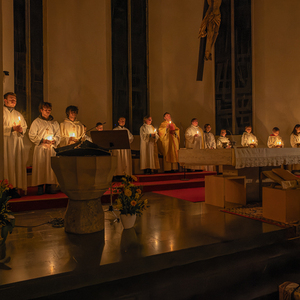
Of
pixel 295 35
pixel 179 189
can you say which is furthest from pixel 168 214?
pixel 295 35

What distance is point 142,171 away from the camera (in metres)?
9.19

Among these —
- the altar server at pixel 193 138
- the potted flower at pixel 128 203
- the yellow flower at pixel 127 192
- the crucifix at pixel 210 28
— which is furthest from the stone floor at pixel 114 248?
the altar server at pixel 193 138

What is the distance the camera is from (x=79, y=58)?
9.73 m

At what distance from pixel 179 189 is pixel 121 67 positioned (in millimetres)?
5783

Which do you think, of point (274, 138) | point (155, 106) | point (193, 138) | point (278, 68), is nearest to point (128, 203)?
point (193, 138)

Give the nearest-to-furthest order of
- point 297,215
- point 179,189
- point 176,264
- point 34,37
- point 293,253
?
1. point 176,264
2. point 293,253
3. point 297,215
4. point 179,189
5. point 34,37

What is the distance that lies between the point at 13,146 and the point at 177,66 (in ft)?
26.3

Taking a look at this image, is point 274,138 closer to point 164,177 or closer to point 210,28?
point 164,177

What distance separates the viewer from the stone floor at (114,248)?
2.06 m

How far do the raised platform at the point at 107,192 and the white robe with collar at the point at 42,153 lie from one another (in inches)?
13.9

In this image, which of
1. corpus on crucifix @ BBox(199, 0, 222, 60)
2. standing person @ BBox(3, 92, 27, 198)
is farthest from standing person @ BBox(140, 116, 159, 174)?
standing person @ BBox(3, 92, 27, 198)

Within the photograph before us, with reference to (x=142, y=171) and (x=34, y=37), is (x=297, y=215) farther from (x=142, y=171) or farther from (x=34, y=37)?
(x=34, y=37)

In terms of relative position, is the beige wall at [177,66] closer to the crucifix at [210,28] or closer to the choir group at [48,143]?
the choir group at [48,143]

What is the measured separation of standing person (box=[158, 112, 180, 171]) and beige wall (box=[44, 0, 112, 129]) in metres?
2.20
